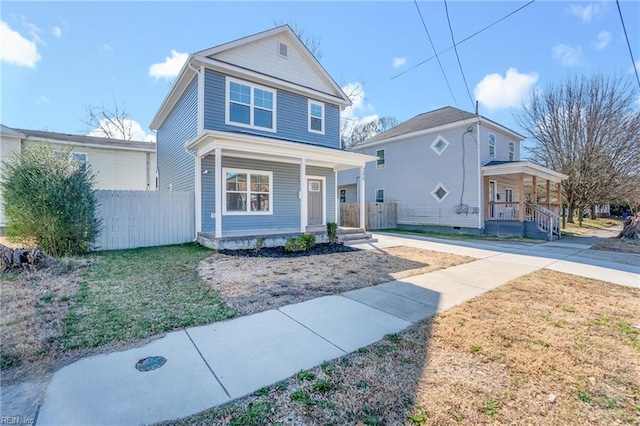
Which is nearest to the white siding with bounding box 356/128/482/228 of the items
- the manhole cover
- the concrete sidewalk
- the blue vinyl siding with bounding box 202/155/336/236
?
the blue vinyl siding with bounding box 202/155/336/236

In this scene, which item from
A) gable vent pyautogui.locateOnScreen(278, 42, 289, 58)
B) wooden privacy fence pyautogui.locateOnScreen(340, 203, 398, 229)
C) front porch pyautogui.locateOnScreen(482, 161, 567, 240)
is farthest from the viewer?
wooden privacy fence pyautogui.locateOnScreen(340, 203, 398, 229)

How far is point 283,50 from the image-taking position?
450 inches

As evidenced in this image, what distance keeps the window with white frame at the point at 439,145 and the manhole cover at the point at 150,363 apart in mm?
16733

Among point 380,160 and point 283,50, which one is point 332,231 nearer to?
point 283,50

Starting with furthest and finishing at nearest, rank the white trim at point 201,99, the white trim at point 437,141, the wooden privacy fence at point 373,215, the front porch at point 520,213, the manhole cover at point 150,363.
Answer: the wooden privacy fence at point 373,215 < the white trim at point 437,141 < the front porch at point 520,213 < the white trim at point 201,99 < the manhole cover at point 150,363

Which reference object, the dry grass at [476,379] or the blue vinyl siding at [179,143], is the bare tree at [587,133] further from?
the blue vinyl siding at [179,143]

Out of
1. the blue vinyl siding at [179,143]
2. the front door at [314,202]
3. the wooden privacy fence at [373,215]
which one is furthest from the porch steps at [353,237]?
the blue vinyl siding at [179,143]

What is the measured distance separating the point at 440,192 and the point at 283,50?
1115 cm

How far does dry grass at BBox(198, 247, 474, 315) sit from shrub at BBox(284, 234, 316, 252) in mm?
864

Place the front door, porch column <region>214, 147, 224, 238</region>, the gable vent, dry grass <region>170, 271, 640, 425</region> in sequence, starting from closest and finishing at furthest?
dry grass <region>170, 271, 640, 425</region>
porch column <region>214, 147, 224, 238</region>
the gable vent
the front door

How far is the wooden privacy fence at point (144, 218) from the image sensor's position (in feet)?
28.2

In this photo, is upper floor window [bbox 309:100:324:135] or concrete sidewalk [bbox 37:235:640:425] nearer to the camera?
concrete sidewalk [bbox 37:235:640:425]

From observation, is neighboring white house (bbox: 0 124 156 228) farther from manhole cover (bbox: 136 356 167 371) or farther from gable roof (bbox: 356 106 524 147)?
manhole cover (bbox: 136 356 167 371)

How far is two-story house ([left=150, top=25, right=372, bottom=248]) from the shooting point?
937 centimetres
